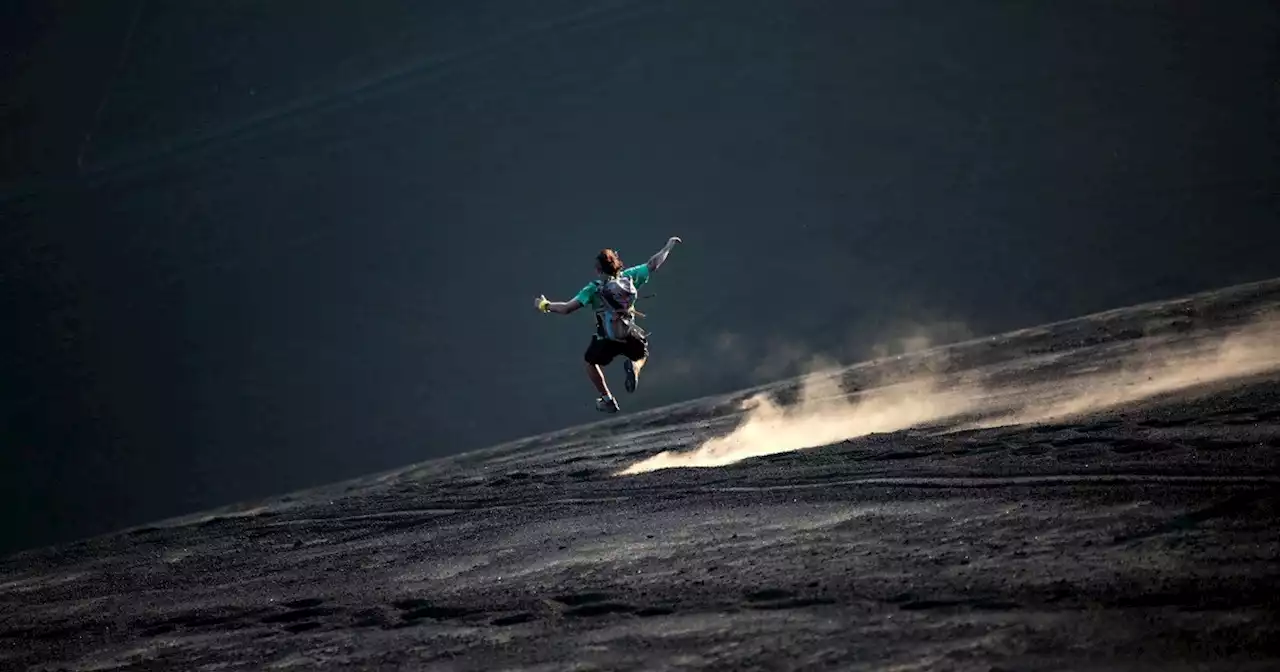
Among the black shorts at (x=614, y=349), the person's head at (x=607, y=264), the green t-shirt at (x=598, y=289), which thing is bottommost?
the black shorts at (x=614, y=349)

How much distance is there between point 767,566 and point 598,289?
4.78m

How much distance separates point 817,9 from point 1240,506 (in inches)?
691

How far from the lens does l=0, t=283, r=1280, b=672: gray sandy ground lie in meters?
6.68

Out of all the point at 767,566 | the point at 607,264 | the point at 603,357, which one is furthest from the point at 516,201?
the point at 767,566

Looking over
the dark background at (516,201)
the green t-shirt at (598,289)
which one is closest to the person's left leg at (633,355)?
the green t-shirt at (598,289)

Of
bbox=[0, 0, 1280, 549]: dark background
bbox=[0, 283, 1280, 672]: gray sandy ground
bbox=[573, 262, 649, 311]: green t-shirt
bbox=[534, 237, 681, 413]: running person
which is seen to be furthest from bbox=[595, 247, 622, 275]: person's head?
bbox=[0, 0, 1280, 549]: dark background

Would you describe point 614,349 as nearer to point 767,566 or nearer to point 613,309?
point 613,309

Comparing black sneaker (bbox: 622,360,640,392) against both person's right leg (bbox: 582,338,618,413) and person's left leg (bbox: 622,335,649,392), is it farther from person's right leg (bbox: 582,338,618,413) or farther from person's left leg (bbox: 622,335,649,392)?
person's right leg (bbox: 582,338,618,413)

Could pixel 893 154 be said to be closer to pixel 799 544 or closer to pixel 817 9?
pixel 817 9

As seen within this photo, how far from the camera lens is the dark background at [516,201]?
60.0 feet

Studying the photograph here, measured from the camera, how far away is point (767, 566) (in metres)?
8.32

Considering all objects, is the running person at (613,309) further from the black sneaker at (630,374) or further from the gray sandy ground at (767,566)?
the gray sandy ground at (767,566)

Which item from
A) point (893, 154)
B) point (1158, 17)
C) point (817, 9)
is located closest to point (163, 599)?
point (893, 154)

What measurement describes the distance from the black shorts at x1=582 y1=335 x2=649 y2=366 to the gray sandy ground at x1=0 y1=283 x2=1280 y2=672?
1147 millimetres
